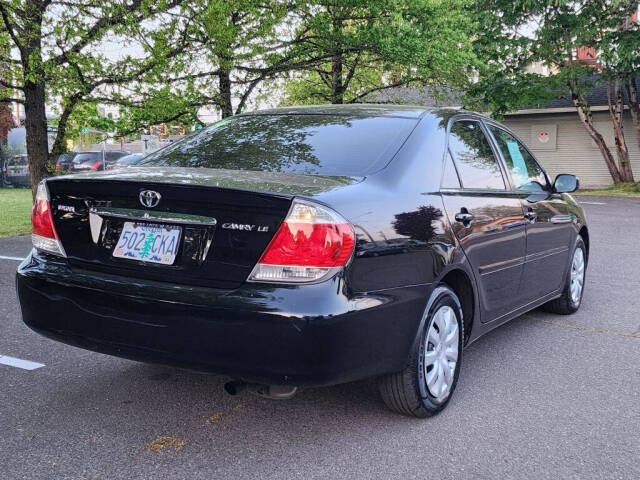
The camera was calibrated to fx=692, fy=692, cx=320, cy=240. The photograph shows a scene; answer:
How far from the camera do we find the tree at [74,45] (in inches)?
409

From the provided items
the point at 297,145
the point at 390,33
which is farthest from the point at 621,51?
the point at 297,145

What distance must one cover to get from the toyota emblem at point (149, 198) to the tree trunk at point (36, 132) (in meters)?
9.86

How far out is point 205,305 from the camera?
2.80 meters

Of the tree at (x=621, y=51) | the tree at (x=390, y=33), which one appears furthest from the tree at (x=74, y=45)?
the tree at (x=621, y=51)

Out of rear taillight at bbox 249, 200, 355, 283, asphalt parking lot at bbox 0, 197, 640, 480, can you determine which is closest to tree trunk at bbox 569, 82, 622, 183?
asphalt parking lot at bbox 0, 197, 640, 480

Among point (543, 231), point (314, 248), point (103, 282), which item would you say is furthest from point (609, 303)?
point (103, 282)

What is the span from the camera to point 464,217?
146 inches

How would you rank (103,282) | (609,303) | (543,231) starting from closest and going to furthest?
(103,282) → (543,231) → (609,303)

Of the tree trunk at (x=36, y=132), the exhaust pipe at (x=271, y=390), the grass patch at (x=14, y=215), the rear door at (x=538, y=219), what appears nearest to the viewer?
the exhaust pipe at (x=271, y=390)

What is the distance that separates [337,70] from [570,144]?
1176cm

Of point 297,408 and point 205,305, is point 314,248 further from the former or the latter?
point 297,408

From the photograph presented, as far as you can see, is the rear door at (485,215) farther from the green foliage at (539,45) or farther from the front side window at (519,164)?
the green foliage at (539,45)

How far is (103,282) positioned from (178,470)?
34.3 inches

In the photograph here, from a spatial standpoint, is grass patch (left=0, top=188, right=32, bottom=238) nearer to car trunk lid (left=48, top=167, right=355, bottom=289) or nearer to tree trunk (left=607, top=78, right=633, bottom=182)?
car trunk lid (left=48, top=167, right=355, bottom=289)
